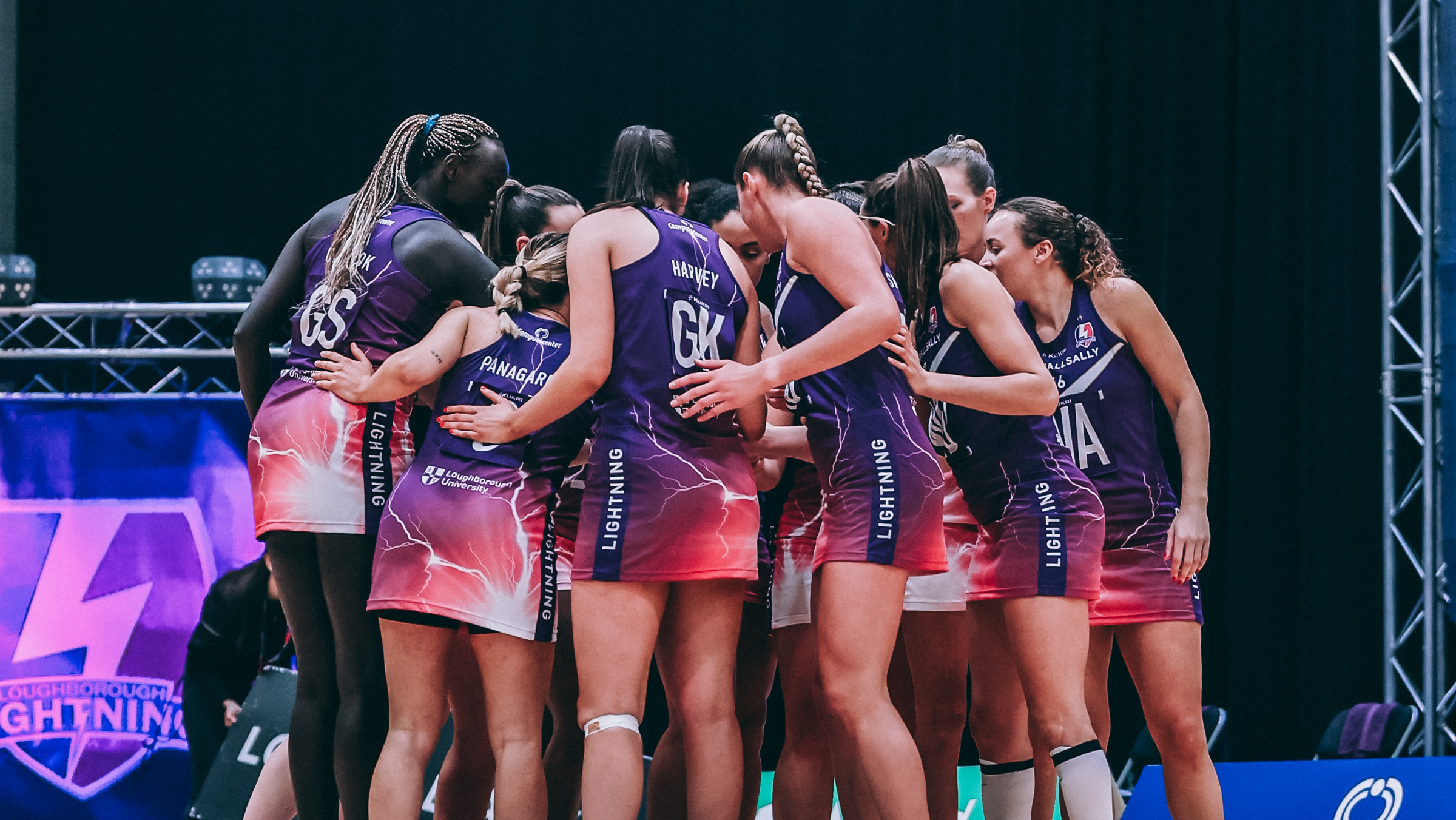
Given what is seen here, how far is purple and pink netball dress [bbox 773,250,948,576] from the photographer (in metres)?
2.68

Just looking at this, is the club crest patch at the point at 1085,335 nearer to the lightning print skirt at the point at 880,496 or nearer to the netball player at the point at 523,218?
the lightning print skirt at the point at 880,496

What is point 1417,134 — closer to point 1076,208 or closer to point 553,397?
point 1076,208

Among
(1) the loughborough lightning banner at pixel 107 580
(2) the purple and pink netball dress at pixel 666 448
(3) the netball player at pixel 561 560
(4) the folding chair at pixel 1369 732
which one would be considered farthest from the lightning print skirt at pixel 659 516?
(4) the folding chair at pixel 1369 732

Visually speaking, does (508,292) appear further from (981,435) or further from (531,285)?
(981,435)

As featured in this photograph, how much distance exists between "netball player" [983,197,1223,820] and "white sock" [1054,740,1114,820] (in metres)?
0.35

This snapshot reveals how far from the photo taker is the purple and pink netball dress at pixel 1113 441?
3328 mm

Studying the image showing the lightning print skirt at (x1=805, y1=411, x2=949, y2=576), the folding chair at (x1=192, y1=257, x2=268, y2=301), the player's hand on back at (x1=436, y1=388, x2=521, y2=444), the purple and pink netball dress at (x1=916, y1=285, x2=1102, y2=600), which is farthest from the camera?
the folding chair at (x1=192, y1=257, x2=268, y2=301)

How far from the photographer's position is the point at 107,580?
5.07 m

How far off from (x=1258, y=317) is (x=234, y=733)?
4525 mm

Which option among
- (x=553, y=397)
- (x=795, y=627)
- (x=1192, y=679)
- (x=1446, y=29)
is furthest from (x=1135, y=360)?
(x=1446, y=29)

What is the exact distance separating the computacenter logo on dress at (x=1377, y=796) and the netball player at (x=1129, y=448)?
0.87 metres

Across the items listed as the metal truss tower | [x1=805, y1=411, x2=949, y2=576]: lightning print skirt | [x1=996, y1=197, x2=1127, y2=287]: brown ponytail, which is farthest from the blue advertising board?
[x1=805, y1=411, x2=949, y2=576]: lightning print skirt

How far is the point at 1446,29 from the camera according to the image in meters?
4.79

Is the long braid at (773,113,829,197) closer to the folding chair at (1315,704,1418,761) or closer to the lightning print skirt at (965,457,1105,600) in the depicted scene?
the lightning print skirt at (965,457,1105,600)
